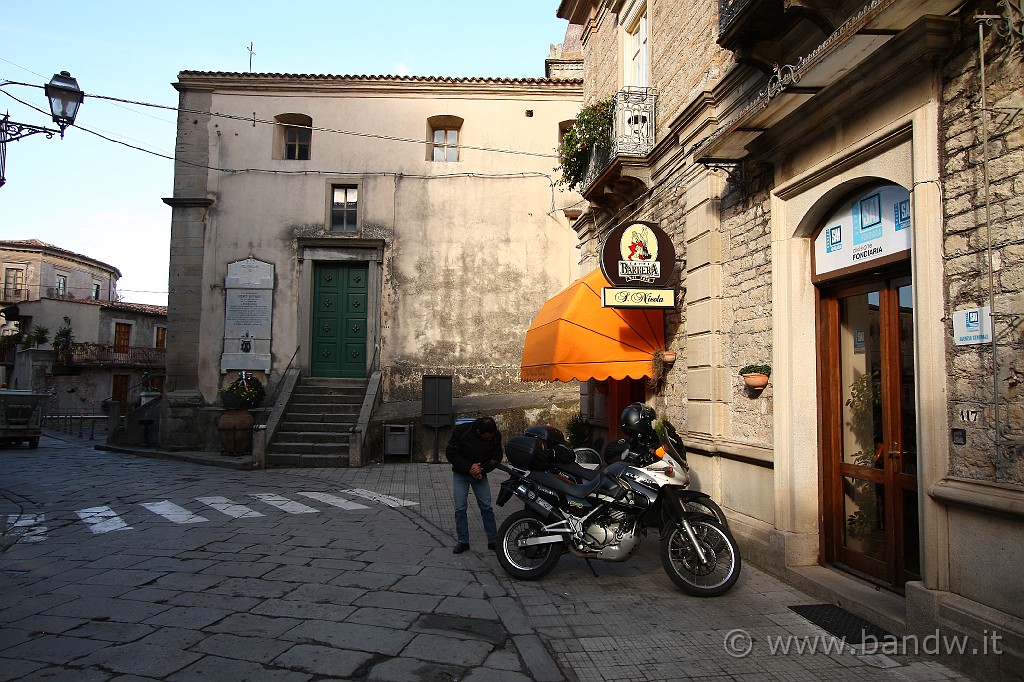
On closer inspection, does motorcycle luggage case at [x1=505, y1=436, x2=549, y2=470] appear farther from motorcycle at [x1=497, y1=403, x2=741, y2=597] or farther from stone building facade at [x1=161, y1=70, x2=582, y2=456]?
stone building facade at [x1=161, y1=70, x2=582, y2=456]

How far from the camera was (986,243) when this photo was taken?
3996mm

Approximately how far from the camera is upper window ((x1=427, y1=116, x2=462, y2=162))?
17.8 metres

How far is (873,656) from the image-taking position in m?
4.24

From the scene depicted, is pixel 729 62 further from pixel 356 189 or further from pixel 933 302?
pixel 356 189

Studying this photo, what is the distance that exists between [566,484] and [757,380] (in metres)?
1.98

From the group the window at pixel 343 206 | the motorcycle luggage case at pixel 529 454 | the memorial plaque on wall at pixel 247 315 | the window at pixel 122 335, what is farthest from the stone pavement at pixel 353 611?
the window at pixel 122 335

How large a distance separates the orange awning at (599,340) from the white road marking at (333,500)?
10.8 ft

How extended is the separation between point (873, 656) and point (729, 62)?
5653mm

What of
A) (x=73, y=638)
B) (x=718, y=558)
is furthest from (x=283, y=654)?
(x=718, y=558)

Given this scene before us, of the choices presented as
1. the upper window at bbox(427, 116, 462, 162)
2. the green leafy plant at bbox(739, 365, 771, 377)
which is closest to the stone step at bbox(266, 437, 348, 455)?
the upper window at bbox(427, 116, 462, 162)

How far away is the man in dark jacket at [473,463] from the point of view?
6.85 m

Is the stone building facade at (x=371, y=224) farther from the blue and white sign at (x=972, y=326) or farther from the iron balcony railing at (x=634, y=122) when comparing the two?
the blue and white sign at (x=972, y=326)

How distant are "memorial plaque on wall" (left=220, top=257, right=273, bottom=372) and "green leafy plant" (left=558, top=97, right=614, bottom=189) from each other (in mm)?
8943

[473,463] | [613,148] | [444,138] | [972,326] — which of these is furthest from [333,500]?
[444,138]
